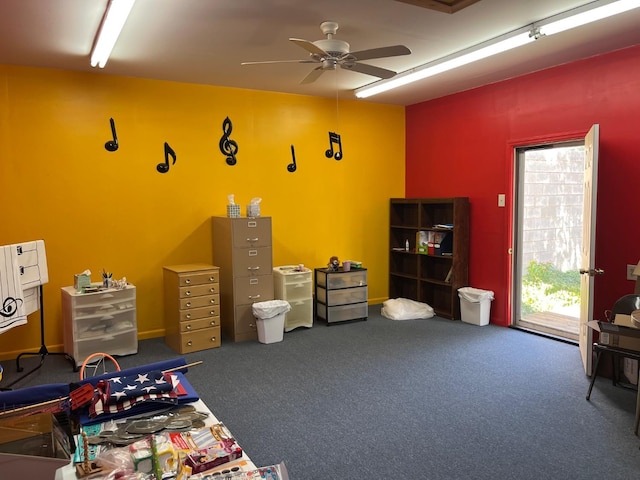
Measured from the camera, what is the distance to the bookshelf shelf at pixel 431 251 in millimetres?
5887

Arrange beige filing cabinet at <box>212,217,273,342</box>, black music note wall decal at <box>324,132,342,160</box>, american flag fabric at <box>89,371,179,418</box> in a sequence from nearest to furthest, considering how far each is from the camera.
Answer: american flag fabric at <box>89,371,179,418</box> → beige filing cabinet at <box>212,217,273,342</box> → black music note wall decal at <box>324,132,342,160</box>

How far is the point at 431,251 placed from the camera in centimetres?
615

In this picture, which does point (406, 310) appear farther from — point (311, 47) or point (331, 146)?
point (311, 47)

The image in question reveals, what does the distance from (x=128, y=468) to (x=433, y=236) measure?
204 inches

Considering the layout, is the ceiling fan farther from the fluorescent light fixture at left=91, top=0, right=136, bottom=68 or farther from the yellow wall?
the yellow wall

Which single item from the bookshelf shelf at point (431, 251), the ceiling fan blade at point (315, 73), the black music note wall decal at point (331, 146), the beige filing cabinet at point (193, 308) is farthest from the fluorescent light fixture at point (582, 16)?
the beige filing cabinet at point (193, 308)

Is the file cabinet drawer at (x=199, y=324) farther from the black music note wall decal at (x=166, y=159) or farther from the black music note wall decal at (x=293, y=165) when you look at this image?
the black music note wall decal at (x=293, y=165)

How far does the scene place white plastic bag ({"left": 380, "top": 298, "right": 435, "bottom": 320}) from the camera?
6.02 m

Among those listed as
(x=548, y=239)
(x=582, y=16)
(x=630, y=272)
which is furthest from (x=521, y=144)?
(x=582, y=16)

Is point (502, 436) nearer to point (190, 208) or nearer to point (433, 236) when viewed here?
point (433, 236)

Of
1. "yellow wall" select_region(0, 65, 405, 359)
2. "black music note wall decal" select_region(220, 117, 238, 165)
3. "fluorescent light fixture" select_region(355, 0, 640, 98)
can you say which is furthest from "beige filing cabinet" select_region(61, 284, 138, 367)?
"fluorescent light fixture" select_region(355, 0, 640, 98)

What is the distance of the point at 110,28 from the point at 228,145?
2272 millimetres

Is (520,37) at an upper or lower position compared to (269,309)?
upper

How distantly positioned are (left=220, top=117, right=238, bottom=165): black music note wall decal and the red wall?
2577mm
